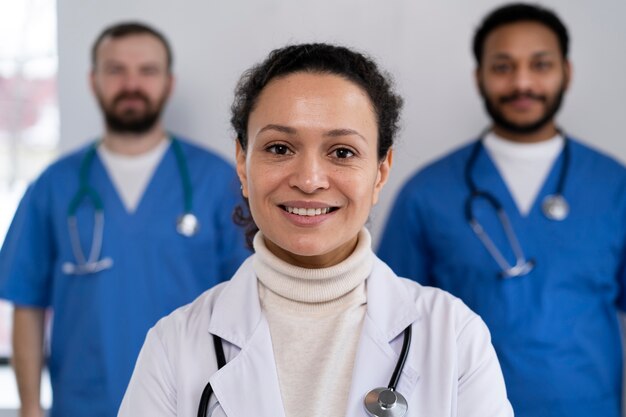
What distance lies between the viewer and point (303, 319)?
117 cm

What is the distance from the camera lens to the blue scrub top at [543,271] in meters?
1.97

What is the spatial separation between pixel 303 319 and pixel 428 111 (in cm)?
148

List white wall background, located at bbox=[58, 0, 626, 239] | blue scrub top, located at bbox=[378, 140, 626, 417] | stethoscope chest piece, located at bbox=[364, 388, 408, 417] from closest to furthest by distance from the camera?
stethoscope chest piece, located at bbox=[364, 388, 408, 417] → blue scrub top, located at bbox=[378, 140, 626, 417] → white wall background, located at bbox=[58, 0, 626, 239]

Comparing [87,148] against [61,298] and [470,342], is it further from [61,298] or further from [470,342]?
[470,342]

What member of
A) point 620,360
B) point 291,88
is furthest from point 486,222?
point 291,88

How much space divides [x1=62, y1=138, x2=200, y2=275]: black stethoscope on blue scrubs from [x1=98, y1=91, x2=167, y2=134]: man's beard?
0.55 ft

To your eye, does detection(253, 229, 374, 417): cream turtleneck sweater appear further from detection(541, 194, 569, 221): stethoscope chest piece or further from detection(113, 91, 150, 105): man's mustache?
detection(113, 91, 150, 105): man's mustache

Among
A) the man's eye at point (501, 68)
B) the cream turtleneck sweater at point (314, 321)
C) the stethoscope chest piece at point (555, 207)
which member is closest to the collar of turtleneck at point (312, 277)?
Result: the cream turtleneck sweater at point (314, 321)

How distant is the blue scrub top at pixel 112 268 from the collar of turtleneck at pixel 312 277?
1.07 meters

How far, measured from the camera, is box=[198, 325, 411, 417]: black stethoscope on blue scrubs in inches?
41.9

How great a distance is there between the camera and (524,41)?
2.16 meters

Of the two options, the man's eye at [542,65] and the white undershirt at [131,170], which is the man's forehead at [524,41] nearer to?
the man's eye at [542,65]

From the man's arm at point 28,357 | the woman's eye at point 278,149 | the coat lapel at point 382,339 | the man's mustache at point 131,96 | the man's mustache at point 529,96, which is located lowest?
the man's arm at point 28,357

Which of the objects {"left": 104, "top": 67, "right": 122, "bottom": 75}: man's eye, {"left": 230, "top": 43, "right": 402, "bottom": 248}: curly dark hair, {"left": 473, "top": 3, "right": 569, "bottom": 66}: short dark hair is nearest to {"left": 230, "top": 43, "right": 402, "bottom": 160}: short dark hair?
{"left": 230, "top": 43, "right": 402, "bottom": 248}: curly dark hair
